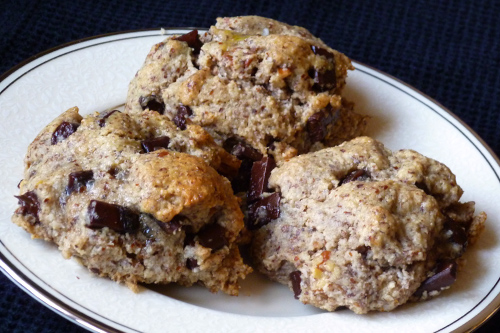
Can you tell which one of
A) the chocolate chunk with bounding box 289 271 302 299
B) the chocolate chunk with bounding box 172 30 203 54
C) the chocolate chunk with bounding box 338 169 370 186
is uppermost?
the chocolate chunk with bounding box 172 30 203 54

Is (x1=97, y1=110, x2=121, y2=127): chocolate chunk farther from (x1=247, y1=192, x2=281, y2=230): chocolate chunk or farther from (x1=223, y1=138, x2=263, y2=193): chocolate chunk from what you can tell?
(x1=247, y1=192, x2=281, y2=230): chocolate chunk

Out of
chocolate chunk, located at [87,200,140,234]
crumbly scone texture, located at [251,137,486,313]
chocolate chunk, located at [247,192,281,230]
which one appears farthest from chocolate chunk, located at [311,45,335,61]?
chocolate chunk, located at [87,200,140,234]

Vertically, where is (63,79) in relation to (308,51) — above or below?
below

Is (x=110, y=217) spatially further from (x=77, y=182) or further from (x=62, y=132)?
(x=62, y=132)

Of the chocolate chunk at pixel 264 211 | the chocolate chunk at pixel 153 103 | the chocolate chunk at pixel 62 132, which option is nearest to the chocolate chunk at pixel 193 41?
the chocolate chunk at pixel 153 103

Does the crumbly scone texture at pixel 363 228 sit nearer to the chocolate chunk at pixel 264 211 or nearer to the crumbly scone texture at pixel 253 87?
the chocolate chunk at pixel 264 211

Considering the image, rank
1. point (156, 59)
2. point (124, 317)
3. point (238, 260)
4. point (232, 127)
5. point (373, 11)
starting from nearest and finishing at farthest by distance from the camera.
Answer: point (124, 317), point (238, 260), point (232, 127), point (156, 59), point (373, 11)

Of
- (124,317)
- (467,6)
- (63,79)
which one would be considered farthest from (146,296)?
(467,6)

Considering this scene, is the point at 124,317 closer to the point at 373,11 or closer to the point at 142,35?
the point at 142,35
